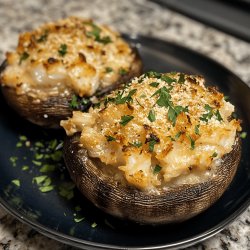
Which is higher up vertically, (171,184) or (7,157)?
(171,184)

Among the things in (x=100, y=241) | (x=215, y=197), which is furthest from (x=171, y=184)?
(x=100, y=241)

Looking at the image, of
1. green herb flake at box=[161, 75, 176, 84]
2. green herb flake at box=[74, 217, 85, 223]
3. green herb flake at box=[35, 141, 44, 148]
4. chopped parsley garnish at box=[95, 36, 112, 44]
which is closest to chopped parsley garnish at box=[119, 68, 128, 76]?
chopped parsley garnish at box=[95, 36, 112, 44]

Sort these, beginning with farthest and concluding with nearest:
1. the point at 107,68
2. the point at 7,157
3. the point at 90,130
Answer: the point at 107,68 < the point at 7,157 < the point at 90,130

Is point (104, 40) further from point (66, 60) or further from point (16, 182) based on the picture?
point (16, 182)

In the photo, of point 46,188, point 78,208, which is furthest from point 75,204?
point 46,188

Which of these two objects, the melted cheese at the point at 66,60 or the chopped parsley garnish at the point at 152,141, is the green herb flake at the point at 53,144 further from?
the chopped parsley garnish at the point at 152,141

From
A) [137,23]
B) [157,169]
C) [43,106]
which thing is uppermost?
[157,169]

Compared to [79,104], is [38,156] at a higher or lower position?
lower

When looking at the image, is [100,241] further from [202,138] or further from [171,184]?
[202,138]
